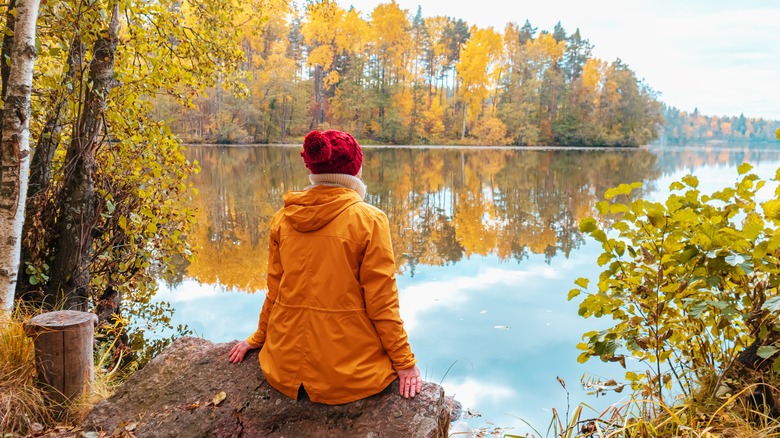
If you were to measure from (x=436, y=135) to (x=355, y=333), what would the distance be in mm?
43255

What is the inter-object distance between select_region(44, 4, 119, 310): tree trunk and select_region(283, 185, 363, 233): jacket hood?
261 centimetres

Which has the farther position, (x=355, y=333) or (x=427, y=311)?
(x=427, y=311)

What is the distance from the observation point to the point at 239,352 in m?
2.75

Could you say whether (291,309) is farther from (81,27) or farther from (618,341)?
(81,27)

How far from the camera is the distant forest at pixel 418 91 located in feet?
128

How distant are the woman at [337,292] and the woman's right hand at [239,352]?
1.59 ft

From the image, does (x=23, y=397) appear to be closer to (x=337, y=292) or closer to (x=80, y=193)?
(x=80, y=193)

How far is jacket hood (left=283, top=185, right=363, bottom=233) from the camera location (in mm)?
2178

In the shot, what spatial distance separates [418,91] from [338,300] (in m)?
43.9

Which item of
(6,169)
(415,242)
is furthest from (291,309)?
(415,242)

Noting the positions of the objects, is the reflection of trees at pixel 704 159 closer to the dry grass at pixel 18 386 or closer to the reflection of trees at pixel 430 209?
the reflection of trees at pixel 430 209

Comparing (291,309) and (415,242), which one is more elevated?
(291,309)

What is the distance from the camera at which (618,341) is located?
296cm

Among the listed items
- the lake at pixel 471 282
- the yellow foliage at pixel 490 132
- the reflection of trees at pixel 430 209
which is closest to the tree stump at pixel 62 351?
the reflection of trees at pixel 430 209
